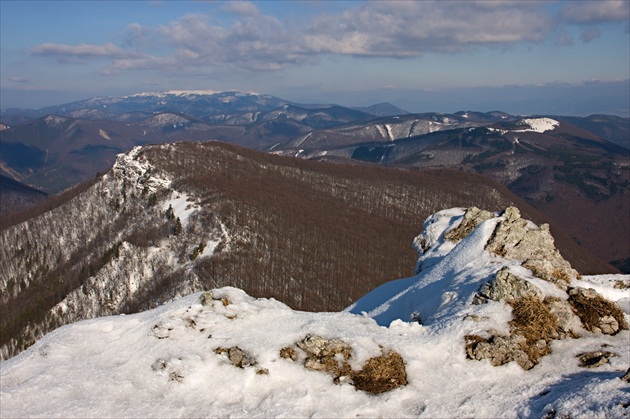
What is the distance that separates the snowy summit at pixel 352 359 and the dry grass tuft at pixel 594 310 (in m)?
0.08

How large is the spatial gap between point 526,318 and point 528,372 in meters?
4.81

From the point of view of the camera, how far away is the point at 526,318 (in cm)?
3036

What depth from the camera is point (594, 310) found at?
1224 inches

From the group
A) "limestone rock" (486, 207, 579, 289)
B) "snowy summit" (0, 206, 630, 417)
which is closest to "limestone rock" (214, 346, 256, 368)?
A: "snowy summit" (0, 206, 630, 417)

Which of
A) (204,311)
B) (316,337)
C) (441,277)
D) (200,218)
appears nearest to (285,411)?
(316,337)

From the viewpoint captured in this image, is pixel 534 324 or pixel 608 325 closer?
pixel 534 324

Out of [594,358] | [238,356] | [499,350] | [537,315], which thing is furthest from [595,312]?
[238,356]

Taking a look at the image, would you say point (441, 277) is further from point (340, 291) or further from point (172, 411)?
point (340, 291)

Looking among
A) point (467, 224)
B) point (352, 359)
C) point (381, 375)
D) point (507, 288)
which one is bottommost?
point (381, 375)

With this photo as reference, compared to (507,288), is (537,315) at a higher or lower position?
lower

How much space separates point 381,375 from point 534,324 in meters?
11.6

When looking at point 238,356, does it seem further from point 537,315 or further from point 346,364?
point 537,315

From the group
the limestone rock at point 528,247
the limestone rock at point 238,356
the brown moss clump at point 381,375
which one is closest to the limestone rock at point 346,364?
the brown moss clump at point 381,375

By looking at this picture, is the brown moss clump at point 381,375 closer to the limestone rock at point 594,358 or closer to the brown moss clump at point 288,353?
the brown moss clump at point 288,353
